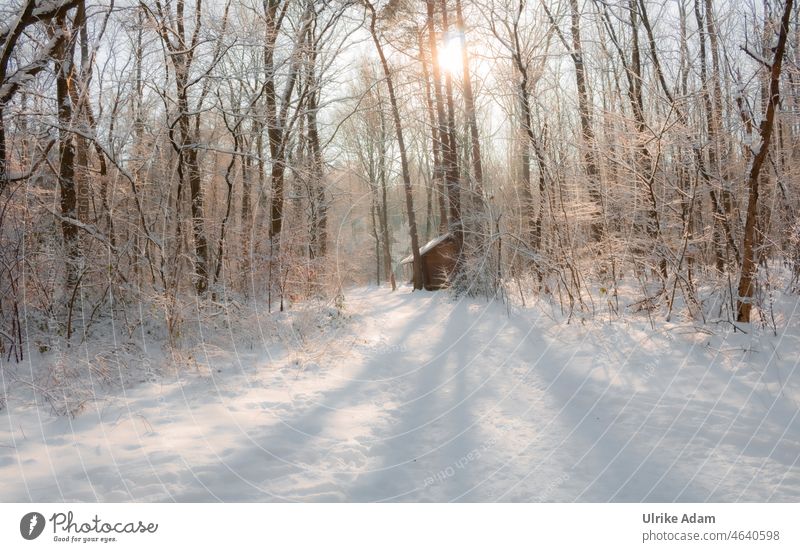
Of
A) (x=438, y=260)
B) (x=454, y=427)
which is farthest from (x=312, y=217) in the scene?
(x=454, y=427)

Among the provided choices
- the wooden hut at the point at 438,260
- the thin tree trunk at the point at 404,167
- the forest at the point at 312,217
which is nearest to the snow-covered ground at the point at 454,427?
the forest at the point at 312,217

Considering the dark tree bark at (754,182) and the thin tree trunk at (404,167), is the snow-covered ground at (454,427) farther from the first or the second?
the thin tree trunk at (404,167)

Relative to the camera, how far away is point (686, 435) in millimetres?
3885

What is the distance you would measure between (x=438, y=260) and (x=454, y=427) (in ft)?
34.7

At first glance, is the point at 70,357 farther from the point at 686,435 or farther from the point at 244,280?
the point at 686,435

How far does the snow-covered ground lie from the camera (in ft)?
10.6

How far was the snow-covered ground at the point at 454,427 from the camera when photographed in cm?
322

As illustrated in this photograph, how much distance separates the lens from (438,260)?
14.9m

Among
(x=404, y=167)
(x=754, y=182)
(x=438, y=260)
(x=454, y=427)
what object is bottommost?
(x=454, y=427)

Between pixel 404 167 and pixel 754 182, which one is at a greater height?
pixel 404 167

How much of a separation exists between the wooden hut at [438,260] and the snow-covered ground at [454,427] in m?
7.23

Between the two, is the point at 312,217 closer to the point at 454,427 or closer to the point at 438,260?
the point at 438,260

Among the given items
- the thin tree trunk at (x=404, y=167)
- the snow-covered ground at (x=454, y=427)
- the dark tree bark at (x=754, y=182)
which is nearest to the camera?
the snow-covered ground at (x=454, y=427)

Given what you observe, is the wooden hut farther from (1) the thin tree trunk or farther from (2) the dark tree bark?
(2) the dark tree bark
